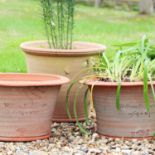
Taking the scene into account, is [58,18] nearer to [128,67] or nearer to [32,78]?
[32,78]

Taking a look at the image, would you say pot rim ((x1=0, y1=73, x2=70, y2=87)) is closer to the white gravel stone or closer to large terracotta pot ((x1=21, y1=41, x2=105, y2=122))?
large terracotta pot ((x1=21, y1=41, x2=105, y2=122))

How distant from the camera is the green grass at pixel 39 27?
9767 mm

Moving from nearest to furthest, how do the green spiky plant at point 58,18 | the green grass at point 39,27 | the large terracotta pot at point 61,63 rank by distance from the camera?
the large terracotta pot at point 61,63
the green spiky plant at point 58,18
the green grass at point 39,27

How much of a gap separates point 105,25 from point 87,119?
10.8 metres

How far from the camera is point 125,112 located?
4.88 m

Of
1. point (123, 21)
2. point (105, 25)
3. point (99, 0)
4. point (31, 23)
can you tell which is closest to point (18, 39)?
point (31, 23)

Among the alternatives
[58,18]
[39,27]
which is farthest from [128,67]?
[39,27]

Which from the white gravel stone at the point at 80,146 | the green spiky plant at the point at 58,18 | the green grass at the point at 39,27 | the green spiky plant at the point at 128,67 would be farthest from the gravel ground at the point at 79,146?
the green grass at the point at 39,27

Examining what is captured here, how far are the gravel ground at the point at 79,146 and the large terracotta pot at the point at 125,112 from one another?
0.07 metres

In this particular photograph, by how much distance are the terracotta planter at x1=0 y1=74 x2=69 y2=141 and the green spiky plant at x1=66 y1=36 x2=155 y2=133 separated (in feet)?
1.09

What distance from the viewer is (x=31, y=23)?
49.6 feet

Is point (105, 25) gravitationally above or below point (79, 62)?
below

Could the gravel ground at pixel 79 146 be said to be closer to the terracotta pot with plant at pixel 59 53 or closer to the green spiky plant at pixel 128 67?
the green spiky plant at pixel 128 67

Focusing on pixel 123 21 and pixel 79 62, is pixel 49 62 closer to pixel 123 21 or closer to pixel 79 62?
pixel 79 62
